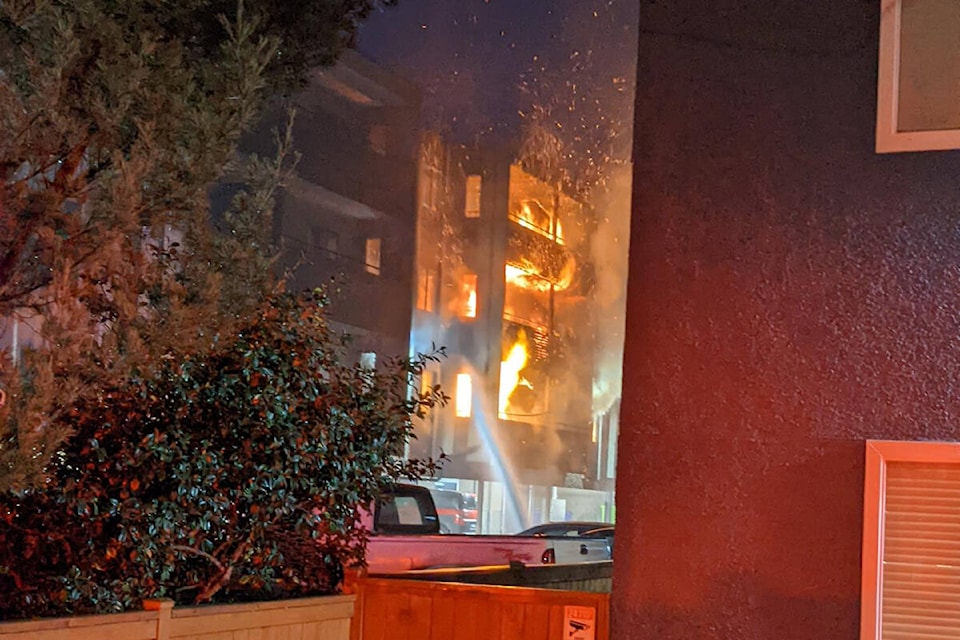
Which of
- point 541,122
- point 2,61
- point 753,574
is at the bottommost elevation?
point 753,574

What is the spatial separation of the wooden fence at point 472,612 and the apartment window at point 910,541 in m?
1.50

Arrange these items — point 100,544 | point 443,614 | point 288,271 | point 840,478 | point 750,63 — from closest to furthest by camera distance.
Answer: point 840,478, point 750,63, point 100,544, point 443,614, point 288,271

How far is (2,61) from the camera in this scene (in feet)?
21.4

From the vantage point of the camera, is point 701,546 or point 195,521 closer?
point 701,546

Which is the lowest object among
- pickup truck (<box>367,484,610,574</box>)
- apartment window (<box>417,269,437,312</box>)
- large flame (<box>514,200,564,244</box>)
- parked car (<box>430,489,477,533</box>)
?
parked car (<box>430,489,477,533</box>)

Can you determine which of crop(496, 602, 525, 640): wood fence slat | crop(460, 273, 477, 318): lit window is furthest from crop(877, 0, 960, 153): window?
crop(460, 273, 477, 318): lit window

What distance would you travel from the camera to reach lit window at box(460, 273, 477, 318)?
4253 centimetres

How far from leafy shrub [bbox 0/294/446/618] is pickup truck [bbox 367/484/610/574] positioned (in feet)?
14.8

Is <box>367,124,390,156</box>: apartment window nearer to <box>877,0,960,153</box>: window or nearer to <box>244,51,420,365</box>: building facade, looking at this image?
<box>244,51,420,365</box>: building facade

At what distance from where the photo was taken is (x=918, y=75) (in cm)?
648

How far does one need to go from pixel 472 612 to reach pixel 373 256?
27.6 metres

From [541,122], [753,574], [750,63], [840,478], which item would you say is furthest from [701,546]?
[541,122]

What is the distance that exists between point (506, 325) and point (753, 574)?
3726 centimetres

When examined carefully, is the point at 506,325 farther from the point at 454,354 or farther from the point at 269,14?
the point at 269,14
